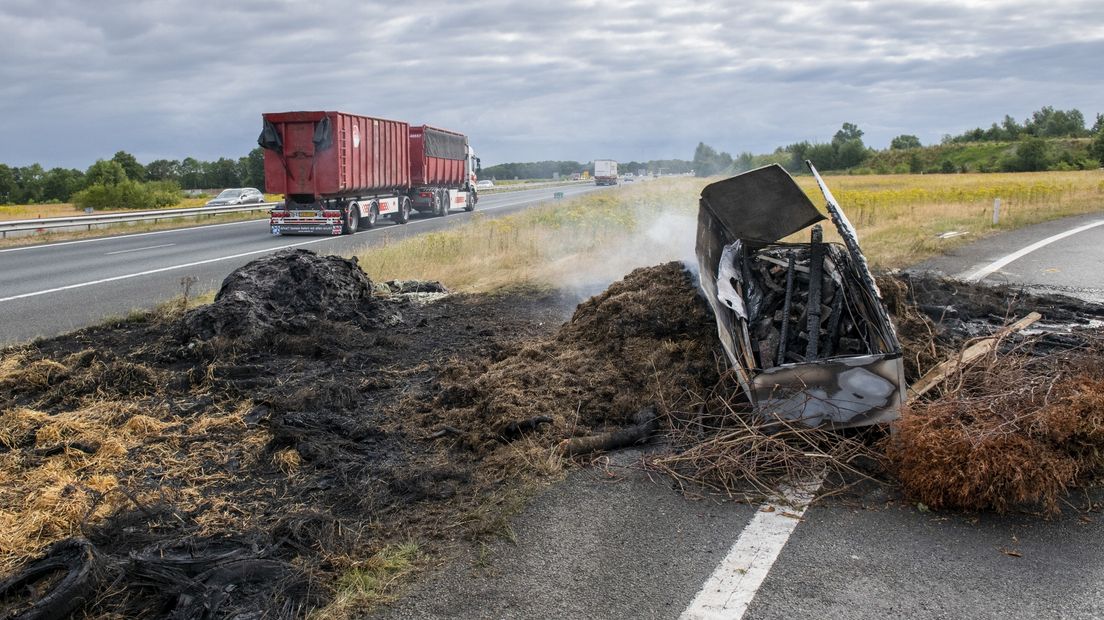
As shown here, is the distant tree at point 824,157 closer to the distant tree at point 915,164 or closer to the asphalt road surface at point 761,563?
the distant tree at point 915,164

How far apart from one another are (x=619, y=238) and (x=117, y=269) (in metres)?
10.2

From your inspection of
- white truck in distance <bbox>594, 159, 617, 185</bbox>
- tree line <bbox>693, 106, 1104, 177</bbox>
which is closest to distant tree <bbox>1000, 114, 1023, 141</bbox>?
tree line <bbox>693, 106, 1104, 177</bbox>

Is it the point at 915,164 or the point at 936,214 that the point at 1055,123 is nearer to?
the point at 915,164

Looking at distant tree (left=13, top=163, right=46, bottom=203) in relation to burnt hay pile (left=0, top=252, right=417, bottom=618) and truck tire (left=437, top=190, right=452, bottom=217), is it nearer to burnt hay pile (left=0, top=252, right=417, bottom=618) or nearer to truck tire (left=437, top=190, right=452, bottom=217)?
truck tire (left=437, top=190, right=452, bottom=217)

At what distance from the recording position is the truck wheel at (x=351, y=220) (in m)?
24.9

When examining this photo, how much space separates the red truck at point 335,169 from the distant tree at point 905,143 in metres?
87.1

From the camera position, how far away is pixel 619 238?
17766 millimetres

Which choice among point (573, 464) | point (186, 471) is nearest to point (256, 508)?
point (186, 471)

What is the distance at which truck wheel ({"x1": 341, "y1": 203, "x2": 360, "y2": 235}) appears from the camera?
24.9 metres

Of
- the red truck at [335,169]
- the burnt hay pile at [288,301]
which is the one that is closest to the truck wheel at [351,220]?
the red truck at [335,169]

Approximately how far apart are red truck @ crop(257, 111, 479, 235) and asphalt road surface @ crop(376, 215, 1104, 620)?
2009cm

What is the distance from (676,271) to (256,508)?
4.57 m

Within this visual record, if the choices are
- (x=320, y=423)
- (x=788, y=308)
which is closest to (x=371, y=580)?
(x=320, y=423)

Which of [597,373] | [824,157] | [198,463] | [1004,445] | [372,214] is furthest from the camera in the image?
[824,157]
